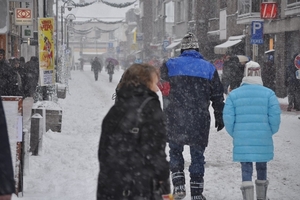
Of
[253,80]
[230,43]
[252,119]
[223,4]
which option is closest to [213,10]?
[223,4]

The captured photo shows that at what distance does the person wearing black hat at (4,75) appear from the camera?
13227mm

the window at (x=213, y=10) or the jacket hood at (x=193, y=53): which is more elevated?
the window at (x=213, y=10)

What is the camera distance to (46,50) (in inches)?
579

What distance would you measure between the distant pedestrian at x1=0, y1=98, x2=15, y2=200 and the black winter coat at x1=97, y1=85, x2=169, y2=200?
1.01 metres

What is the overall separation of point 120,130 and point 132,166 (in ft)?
0.84

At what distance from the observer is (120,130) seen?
4352 millimetres

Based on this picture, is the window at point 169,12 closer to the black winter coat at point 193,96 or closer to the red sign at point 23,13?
the red sign at point 23,13

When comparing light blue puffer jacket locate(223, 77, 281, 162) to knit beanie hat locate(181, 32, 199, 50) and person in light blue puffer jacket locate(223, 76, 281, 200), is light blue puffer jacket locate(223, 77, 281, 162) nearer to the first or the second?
person in light blue puffer jacket locate(223, 76, 281, 200)

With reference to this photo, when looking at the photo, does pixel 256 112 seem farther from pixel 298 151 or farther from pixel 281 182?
pixel 298 151

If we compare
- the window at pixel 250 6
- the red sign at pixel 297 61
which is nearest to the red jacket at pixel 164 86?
the red sign at pixel 297 61

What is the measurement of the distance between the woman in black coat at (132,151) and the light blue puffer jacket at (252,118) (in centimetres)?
251

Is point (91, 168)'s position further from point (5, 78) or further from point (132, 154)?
point (132, 154)

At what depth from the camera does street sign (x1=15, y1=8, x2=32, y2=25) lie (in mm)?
30422

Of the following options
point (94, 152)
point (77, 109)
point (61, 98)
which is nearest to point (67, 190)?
point (94, 152)
